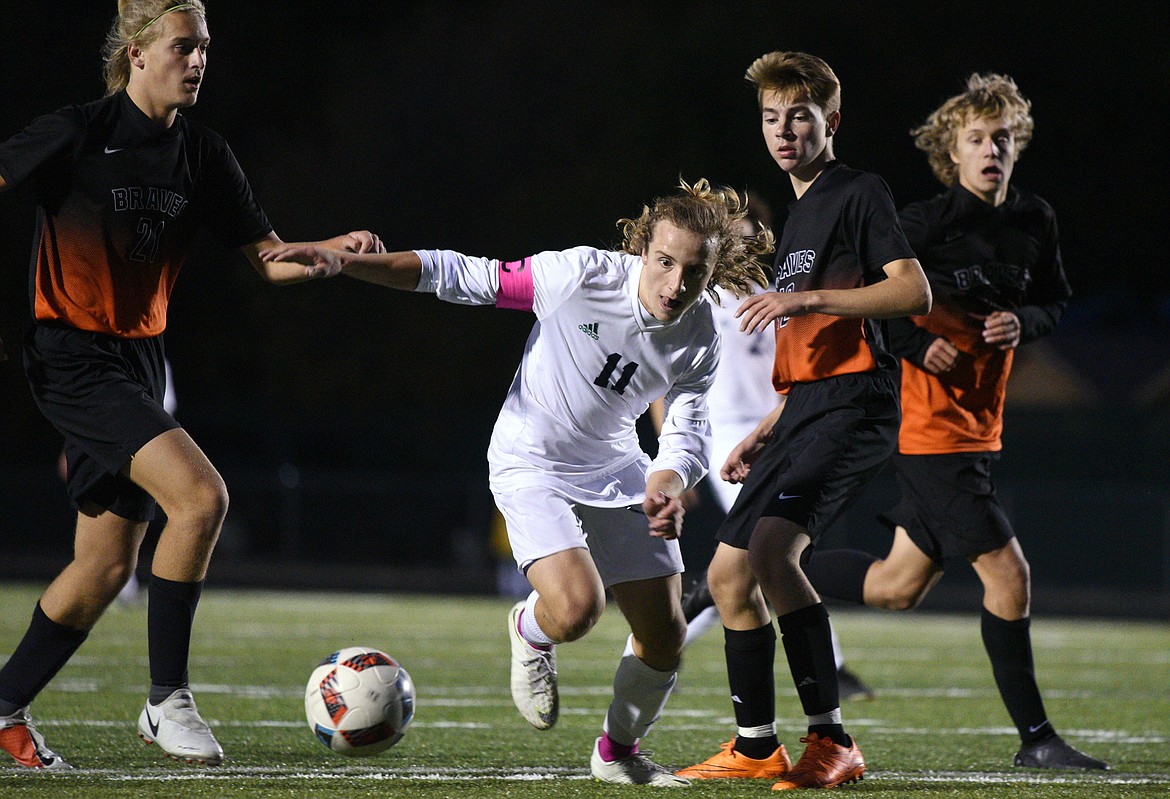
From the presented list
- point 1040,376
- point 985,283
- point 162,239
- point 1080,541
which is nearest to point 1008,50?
point 1080,541

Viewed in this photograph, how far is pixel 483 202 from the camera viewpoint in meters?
34.3

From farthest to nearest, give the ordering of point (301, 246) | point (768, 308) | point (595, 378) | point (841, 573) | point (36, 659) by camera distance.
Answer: point (841, 573) < point (595, 378) < point (36, 659) < point (301, 246) < point (768, 308)

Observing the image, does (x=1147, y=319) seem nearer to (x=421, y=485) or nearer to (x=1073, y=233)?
(x=1073, y=233)

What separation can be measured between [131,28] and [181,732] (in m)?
2.18

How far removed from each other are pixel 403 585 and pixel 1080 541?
28.8 feet

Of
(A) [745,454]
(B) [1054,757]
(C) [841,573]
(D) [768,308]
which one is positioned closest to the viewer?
(D) [768,308]

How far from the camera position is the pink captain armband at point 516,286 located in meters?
4.88

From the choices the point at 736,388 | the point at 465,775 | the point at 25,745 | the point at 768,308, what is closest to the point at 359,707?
the point at 465,775

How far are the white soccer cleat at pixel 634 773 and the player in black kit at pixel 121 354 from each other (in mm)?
1175

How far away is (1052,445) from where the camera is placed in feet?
72.6

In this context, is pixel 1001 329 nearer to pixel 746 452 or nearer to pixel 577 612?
pixel 746 452

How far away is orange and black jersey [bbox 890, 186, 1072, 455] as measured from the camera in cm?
591

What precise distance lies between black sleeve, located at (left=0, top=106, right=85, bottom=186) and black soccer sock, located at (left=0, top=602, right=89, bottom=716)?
1334 mm

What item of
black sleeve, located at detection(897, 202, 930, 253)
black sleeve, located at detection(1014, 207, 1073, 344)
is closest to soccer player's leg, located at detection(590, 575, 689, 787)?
black sleeve, located at detection(897, 202, 930, 253)
